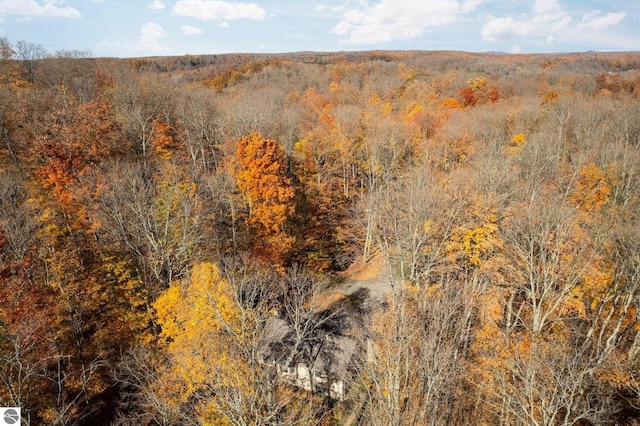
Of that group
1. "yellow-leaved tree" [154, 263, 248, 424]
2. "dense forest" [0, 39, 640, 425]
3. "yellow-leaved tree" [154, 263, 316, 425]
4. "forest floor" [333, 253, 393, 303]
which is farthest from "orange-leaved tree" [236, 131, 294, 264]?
"yellow-leaved tree" [154, 263, 248, 424]

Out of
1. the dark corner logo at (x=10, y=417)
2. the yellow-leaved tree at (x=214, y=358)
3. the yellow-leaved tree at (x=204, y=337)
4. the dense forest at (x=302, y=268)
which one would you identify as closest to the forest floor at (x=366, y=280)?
the dense forest at (x=302, y=268)

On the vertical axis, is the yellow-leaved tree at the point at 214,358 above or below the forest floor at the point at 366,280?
above

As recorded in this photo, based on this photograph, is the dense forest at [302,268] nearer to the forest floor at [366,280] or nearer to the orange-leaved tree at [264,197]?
the orange-leaved tree at [264,197]

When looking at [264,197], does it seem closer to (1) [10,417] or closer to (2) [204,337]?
(2) [204,337]

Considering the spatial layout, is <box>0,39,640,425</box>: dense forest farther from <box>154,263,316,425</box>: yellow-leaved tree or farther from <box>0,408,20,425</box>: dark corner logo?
<box>0,408,20,425</box>: dark corner logo

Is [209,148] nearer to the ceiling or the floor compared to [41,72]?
nearer to the floor

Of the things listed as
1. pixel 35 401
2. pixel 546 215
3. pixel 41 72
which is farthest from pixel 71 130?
pixel 546 215

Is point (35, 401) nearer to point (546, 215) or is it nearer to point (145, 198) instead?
point (145, 198)
